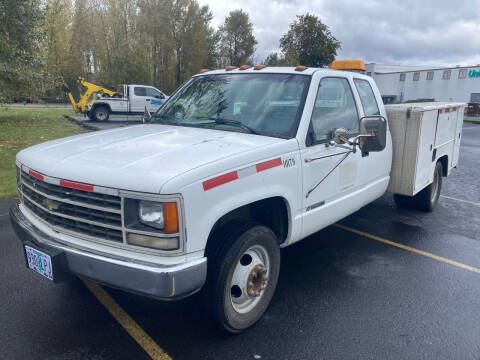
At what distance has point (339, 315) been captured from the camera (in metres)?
3.38

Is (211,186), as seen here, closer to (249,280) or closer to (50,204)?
(249,280)

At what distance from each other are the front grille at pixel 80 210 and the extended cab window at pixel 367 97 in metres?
3.08

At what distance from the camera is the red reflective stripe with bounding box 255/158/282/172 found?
9.63 feet

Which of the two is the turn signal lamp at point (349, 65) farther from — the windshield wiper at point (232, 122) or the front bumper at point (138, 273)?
the front bumper at point (138, 273)

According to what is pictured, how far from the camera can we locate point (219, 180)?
2615 mm

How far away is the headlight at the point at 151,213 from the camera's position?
7.88 ft

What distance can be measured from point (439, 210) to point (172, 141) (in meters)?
5.15

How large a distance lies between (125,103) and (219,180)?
21.2m

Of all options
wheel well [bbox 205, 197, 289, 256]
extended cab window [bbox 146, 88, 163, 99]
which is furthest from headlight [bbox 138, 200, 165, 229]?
extended cab window [bbox 146, 88, 163, 99]

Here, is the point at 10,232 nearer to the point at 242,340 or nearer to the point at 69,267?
the point at 69,267

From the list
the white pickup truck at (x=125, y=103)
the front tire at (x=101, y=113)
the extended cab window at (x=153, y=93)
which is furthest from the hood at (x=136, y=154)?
the extended cab window at (x=153, y=93)

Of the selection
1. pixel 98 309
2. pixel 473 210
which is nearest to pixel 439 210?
pixel 473 210

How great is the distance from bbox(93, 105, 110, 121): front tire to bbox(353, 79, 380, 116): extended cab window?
→ 19331mm

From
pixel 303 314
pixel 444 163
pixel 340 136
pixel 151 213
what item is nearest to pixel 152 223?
pixel 151 213
